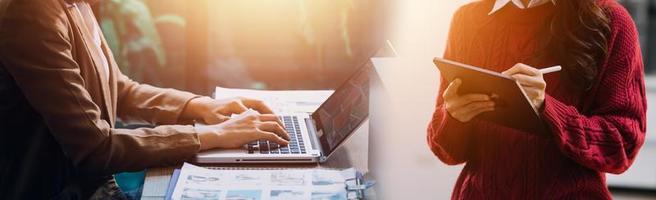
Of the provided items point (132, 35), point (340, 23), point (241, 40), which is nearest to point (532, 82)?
point (340, 23)

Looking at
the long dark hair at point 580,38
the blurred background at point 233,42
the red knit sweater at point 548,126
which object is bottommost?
the blurred background at point 233,42

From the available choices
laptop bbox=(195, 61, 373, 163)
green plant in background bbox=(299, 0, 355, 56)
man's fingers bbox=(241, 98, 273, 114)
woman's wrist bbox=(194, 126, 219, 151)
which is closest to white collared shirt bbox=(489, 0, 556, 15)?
laptop bbox=(195, 61, 373, 163)

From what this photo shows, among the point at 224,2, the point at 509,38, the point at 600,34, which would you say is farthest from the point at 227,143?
the point at 224,2

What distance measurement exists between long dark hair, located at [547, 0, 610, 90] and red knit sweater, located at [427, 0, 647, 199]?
0.01 metres

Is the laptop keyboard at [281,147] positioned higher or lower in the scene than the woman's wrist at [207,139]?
lower

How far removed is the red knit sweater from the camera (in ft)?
3.27

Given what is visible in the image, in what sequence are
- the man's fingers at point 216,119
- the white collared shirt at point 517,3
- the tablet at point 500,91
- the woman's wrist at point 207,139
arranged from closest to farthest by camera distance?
1. the tablet at point 500,91
2. the white collared shirt at point 517,3
3. the woman's wrist at point 207,139
4. the man's fingers at point 216,119

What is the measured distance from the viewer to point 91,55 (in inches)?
60.8

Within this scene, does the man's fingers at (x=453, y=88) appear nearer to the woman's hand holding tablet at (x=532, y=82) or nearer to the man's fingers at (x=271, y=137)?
the woman's hand holding tablet at (x=532, y=82)

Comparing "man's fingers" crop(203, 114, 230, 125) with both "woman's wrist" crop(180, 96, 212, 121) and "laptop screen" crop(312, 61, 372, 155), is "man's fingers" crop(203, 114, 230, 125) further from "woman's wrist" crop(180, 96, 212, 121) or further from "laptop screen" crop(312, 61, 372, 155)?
"laptop screen" crop(312, 61, 372, 155)

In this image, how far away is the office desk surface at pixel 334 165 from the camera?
1342 millimetres

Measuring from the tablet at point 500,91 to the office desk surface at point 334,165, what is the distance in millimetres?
417

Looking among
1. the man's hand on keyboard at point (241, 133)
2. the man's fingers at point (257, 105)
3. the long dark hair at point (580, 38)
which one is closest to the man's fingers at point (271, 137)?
the man's hand on keyboard at point (241, 133)

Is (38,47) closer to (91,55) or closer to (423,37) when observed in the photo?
(91,55)
